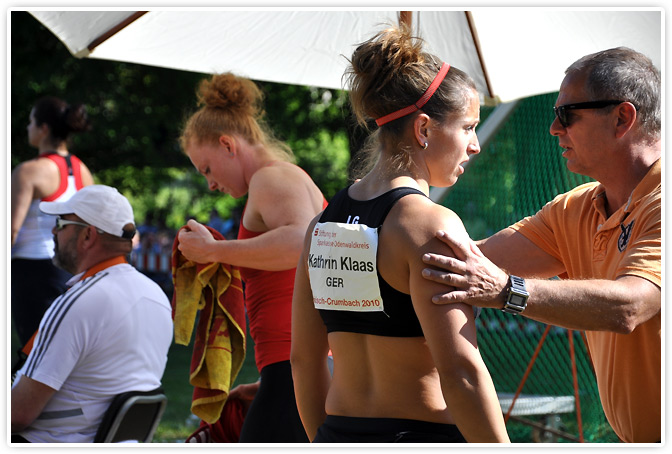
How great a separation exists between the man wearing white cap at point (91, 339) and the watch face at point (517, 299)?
2.03 meters

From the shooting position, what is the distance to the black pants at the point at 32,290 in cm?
566

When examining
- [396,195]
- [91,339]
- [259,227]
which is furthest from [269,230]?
[396,195]

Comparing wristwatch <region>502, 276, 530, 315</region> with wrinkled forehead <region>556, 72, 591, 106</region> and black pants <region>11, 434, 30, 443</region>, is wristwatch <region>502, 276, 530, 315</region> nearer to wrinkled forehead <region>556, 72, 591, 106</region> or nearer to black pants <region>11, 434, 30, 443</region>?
wrinkled forehead <region>556, 72, 591, 106</region>

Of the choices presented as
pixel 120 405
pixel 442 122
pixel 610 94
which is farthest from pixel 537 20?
pixel 120 405

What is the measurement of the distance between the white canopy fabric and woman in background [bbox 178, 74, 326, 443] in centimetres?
53

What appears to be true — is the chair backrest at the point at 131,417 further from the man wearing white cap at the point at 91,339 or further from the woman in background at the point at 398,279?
the woman in background at the point at 398,279

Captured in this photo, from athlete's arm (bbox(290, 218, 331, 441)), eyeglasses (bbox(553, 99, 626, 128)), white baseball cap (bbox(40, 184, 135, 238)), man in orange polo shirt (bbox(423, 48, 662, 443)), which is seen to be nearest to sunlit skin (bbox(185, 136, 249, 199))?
white baseball cap (bbox(40, 184, 135, 238))

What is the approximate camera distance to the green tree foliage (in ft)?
46.0

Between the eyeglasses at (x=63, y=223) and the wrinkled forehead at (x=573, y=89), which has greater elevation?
the wrinkled forehead at (x=573, y=89)

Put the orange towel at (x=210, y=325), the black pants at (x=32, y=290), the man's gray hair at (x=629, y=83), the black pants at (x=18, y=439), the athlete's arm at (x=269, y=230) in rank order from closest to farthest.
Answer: the man's gray hair at (x=629, y=83) → the black pants at (x=18, y=439) → the athlete's arm at (x=269, y=230) → the orange towel at (x=210, y=325) → the black pants at (x=32, y=290)

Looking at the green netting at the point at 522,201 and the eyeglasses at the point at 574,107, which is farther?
the green netting at the point at 522,201

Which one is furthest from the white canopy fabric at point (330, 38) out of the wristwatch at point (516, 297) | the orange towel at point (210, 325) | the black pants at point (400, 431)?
the black pants at point (400, 431)

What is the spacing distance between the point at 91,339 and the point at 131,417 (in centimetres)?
39
